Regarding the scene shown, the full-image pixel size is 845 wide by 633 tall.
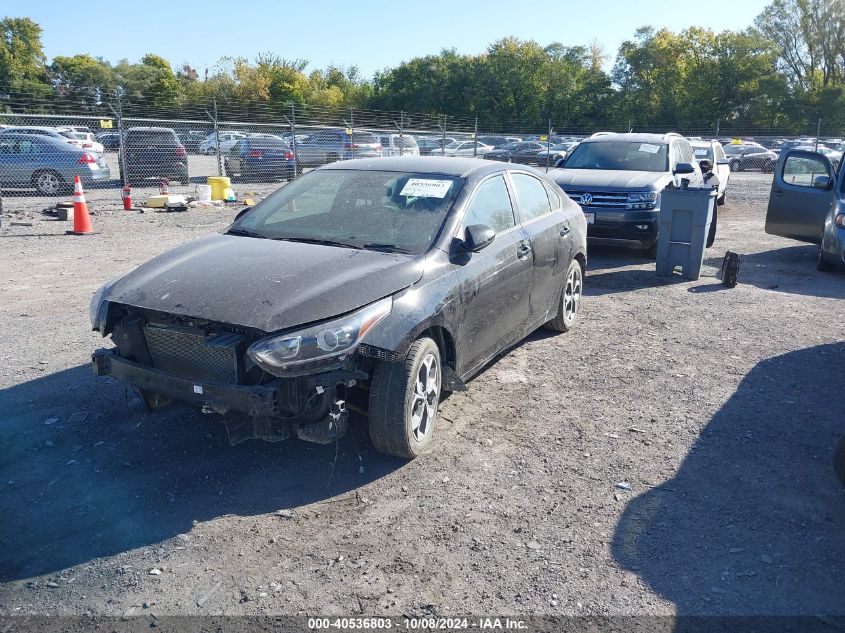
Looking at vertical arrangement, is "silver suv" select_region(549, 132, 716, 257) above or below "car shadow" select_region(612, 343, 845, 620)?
above

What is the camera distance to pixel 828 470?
13.9 feet

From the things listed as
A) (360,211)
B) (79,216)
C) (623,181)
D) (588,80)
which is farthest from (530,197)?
(588,80)

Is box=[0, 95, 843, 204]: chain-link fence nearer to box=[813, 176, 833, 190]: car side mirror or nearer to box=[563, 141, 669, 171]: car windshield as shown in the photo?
box=[563, 141, 669, 171]: car windshield

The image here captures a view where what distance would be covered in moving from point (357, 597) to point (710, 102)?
2422 inches

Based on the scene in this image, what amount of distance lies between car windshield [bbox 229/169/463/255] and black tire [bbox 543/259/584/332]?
6.56ft

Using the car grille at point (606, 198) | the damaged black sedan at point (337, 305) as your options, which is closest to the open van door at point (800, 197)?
the car grille at point (606, 198)

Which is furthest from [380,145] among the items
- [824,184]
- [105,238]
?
[824,184]

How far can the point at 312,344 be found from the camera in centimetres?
365

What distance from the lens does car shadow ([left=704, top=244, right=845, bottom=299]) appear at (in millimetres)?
9195

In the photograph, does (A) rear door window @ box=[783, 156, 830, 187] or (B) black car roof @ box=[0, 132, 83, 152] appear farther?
(B) black car roof @ box=[0, 132, 83, 152]

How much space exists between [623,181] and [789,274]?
2640 millimetres

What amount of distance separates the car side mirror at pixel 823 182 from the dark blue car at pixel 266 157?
45.4 feet

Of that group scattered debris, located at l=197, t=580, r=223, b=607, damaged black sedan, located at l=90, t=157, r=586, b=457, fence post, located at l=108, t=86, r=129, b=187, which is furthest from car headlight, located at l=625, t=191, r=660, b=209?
fence post, located at l=108, t=86, r=129, b=187

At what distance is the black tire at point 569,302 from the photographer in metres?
6.62
